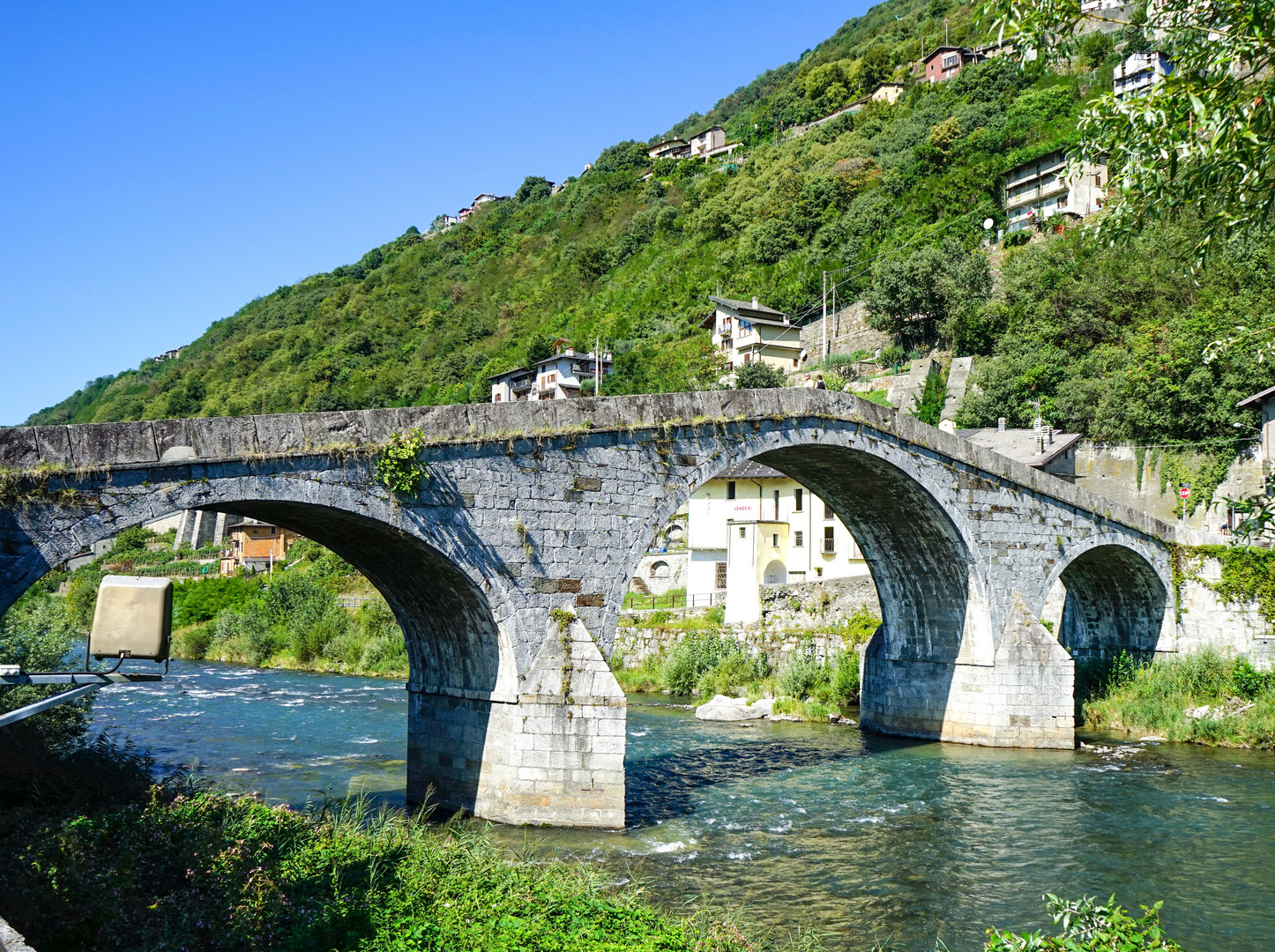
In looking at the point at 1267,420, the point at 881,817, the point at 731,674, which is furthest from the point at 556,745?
the point at 1267,420

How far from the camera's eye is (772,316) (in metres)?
61.9

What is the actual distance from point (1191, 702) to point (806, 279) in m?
48.1

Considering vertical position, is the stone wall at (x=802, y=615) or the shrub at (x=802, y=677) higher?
the stone wall at (x=802, y=615)

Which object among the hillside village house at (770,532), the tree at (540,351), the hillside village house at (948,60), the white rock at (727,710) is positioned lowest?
the white rock at (727,710)

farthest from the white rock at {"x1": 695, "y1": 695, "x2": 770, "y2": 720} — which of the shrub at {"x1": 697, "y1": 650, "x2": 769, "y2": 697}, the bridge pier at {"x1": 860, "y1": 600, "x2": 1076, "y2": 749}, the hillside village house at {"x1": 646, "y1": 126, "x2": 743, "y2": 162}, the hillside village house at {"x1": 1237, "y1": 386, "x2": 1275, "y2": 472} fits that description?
the hillside village house at {"x1": 646, "y1": 126, "x2": 743, "y2": 162}

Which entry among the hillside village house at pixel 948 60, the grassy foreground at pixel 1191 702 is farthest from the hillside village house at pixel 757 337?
the hillside village house at pixel 948 60

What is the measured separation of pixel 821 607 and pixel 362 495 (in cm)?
1772

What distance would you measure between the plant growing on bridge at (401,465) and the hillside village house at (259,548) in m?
54.4

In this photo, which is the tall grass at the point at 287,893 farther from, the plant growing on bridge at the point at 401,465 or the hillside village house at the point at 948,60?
the hillside village house at the point at 948,60

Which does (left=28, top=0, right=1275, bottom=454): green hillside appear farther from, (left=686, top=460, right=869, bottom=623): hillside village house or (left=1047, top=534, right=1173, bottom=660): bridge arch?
(left=686, top=460, right=869, bottom=623): hillside village house

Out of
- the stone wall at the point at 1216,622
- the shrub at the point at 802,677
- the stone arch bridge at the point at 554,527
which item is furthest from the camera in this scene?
the shrub at the point at 802,677

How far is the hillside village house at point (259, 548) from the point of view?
211ft

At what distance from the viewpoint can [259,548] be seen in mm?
66125

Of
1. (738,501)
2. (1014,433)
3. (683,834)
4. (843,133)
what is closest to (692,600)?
(738,501)
